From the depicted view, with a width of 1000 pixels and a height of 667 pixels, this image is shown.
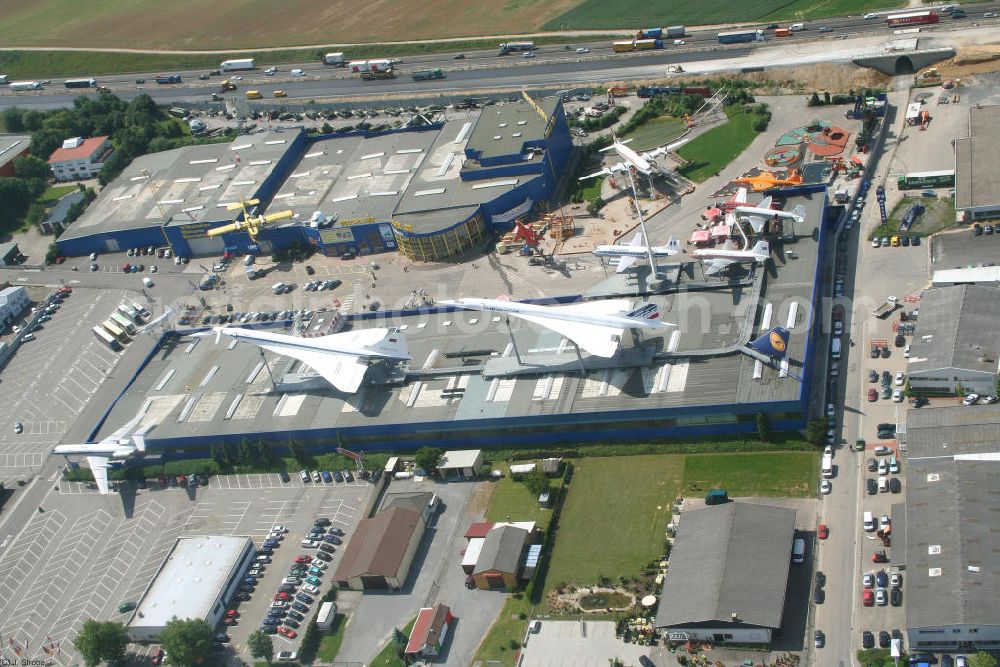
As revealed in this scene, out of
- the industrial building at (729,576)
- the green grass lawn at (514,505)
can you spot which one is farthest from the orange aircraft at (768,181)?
A: the industrial building at (729,576)

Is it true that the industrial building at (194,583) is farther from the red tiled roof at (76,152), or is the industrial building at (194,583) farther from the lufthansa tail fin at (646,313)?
the red tiled roof at (76,152)

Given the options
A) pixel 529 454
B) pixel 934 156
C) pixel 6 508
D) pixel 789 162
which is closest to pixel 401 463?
pixel 529 454

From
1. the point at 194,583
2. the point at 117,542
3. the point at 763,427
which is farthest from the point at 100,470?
the point at 763,427

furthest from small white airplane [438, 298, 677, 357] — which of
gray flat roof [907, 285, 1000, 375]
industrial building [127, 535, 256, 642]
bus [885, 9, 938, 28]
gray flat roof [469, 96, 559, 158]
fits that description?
bus [885, 9, 938, 28]

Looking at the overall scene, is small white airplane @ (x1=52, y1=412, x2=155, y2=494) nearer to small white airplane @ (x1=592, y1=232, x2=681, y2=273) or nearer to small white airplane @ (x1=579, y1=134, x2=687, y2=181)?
small white airplane @ (x1=592, y1=232, x2=681, y2=273)

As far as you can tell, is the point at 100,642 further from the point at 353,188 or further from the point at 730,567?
the point at 353,188

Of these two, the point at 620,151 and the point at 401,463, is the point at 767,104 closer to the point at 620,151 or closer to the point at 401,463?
the point at 620,151
